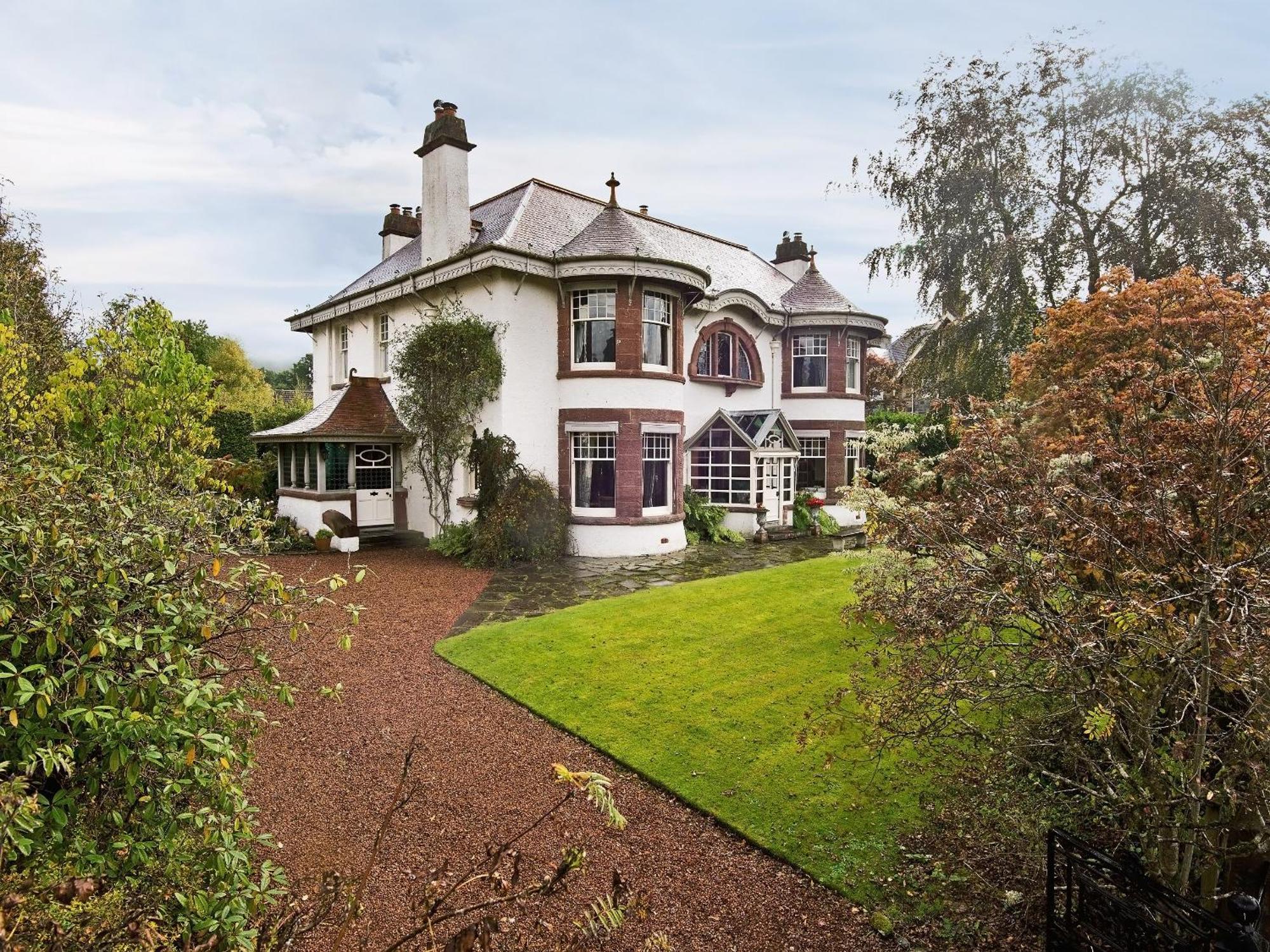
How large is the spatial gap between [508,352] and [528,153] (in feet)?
47.6

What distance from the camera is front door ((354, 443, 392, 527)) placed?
19391 mm

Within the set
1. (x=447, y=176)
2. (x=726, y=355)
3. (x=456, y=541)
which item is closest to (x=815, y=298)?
(x=726, y=355)

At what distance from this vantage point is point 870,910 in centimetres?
450

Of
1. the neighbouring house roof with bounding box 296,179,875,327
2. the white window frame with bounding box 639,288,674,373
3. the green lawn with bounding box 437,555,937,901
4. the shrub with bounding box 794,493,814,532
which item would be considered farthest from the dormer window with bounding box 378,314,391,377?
the shrub with bounding box 794,493,814,532

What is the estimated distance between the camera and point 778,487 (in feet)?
70.9

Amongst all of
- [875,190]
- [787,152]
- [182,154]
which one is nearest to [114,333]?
[182,154]

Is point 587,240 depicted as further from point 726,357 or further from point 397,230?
point 397,230

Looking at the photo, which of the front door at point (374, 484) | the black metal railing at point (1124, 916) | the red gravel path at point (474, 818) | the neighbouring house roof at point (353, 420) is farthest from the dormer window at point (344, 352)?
the black metal railing at point (1124, 916)

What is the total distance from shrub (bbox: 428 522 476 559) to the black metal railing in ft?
46.4

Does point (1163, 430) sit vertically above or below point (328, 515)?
above

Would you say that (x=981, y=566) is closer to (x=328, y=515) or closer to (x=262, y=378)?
(x=328, y=515)

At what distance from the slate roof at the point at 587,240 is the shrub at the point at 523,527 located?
5916 mm

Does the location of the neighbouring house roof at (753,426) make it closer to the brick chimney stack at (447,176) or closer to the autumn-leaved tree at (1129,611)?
the brick chimney stack at (447,176)

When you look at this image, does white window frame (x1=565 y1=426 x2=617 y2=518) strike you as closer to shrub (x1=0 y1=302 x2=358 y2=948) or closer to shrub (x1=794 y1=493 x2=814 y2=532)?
shrub (x1=794 y1=493 x2=814 y2=532)
